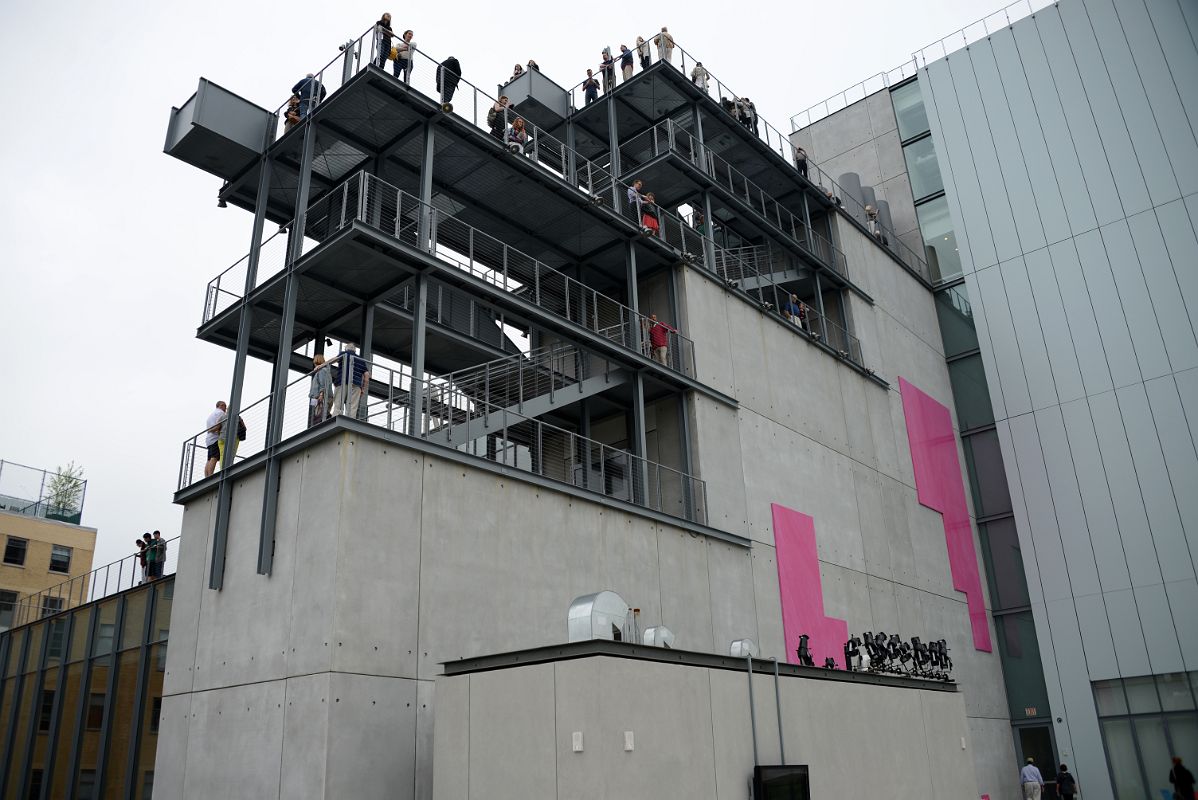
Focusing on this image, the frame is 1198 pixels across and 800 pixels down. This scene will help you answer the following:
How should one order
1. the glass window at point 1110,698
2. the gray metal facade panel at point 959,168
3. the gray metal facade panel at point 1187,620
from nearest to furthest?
the gray metal facade panel at point 1187,620 → the glass window at point 1110,698 → the gray metal facade panel at point 959,168

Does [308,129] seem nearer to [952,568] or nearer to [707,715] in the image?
[707,715]

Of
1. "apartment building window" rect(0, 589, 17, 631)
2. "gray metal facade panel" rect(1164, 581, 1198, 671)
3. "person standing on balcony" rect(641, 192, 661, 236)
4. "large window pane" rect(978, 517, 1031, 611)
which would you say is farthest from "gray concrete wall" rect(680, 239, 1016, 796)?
"apartment building window" rect(0, 589, 17, 631)

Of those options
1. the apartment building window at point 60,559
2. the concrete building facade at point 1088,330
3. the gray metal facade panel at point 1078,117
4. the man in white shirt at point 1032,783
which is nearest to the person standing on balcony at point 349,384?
the man in white shirt at point 1032,783

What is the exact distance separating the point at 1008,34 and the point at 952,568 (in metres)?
20.8

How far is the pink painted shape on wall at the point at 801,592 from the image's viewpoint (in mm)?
22609

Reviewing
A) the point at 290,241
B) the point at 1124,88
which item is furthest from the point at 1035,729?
the point at 290,241

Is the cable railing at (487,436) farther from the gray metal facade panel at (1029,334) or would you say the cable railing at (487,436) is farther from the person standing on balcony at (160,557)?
the gray metal facade panel at (1029,334)

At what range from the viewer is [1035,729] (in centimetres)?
3002

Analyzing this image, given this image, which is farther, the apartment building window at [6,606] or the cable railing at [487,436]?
the apartment building window at [6,606]

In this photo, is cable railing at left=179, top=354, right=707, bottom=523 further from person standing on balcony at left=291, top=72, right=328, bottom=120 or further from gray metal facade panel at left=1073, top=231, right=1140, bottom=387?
gray metal facade panel at left=1073, top=231, right=1140, bottom=387

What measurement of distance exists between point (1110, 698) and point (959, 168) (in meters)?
19.8

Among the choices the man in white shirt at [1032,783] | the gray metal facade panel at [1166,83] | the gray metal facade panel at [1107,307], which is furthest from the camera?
the gray metal facade panel at [1166,83]

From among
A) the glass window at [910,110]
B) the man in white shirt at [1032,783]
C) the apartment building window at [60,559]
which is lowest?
the man in white shirt at [1032,783]

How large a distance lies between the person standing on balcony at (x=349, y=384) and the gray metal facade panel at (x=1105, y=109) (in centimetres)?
2790
